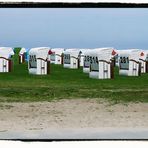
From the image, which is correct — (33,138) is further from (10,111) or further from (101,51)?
(101,51)

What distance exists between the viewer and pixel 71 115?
620 cm

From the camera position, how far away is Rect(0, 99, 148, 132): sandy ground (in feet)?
16.0

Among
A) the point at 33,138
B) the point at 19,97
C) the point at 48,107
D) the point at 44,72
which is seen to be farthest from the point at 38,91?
the point at 33,138

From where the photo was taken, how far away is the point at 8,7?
2.12 meters

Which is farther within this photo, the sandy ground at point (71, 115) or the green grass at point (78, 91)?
the green grass at point (78, 91)

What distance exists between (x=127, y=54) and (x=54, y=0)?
36.9 feet

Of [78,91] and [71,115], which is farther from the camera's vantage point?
[78,91]

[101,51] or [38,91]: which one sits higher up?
[101,51]

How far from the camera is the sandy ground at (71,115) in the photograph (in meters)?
4.87

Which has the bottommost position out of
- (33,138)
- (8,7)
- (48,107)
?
(48,107)

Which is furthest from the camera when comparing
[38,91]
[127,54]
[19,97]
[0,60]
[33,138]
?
[0,60]

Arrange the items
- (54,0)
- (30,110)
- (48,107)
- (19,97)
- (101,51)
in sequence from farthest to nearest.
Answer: (101,51) < (19,97) < (48,107) < (30,110) < (54,0)

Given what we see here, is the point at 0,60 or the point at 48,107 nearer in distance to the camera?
the point at 48,107

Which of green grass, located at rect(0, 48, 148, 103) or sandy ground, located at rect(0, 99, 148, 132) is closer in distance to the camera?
sandy ground, located at rect(0, 99, 148, 132)
